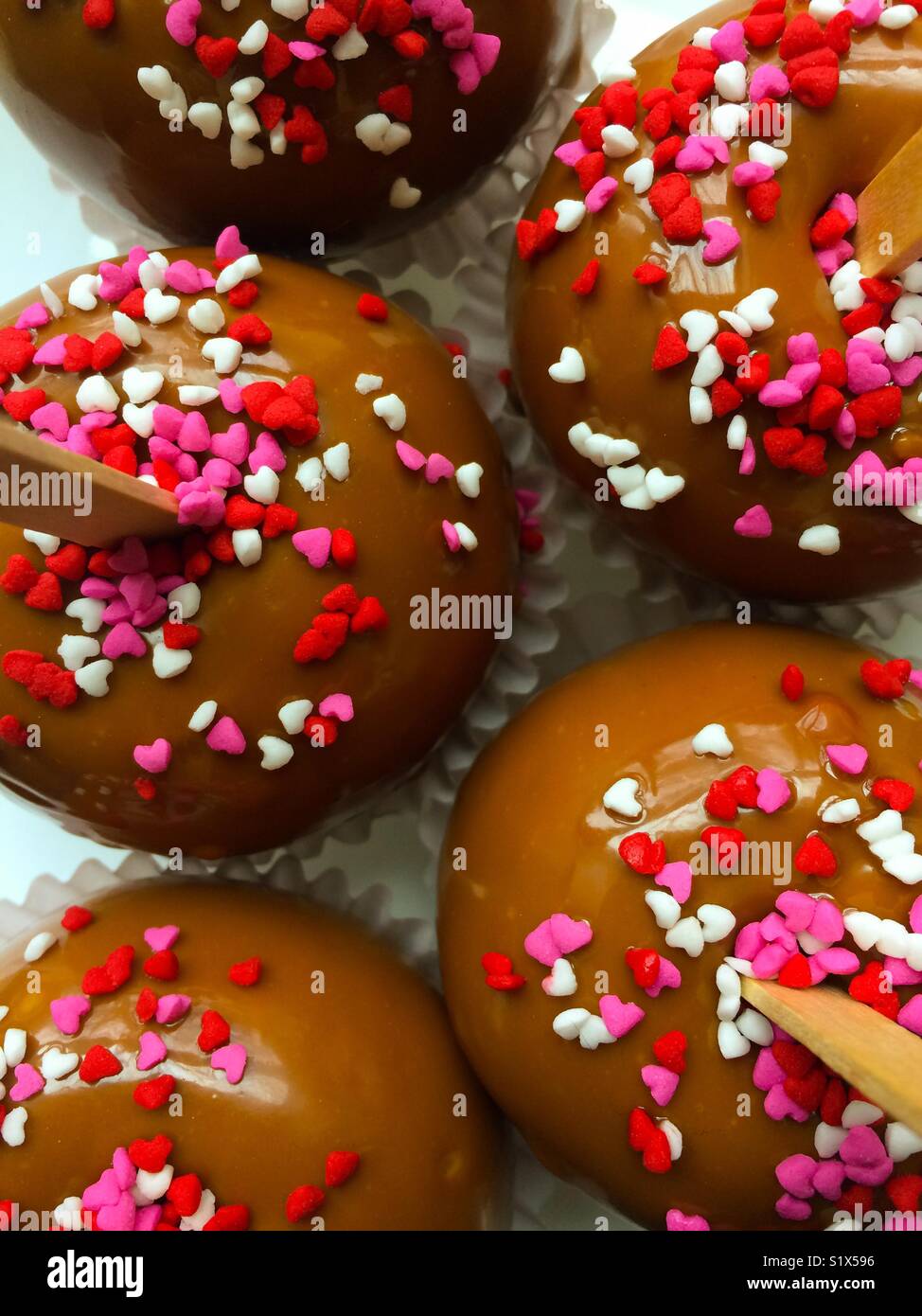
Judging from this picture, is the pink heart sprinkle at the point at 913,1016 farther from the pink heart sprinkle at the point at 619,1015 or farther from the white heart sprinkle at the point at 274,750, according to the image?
the white heart sprinkle at the point at 274,750

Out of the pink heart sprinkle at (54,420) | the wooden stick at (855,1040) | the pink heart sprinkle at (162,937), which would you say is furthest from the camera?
the pink heart sprinkle at (162,937)

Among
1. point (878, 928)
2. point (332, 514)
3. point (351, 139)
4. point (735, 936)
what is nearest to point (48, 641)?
point (332, 514)

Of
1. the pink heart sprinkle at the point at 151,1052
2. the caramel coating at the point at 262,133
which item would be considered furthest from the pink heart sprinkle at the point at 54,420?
the pink heart sprinkle at the point at 151,1052

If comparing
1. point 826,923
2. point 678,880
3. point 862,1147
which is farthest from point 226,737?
point 862,1147

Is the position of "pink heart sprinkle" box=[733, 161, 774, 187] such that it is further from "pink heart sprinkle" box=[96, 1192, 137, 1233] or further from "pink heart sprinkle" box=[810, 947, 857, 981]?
"pink heart sprinkle" box=[96, 1192, 137, 1233]

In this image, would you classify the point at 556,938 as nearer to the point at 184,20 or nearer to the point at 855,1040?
the point at 855,1040

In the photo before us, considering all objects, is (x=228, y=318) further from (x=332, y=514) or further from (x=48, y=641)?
(x=48, y=641)
